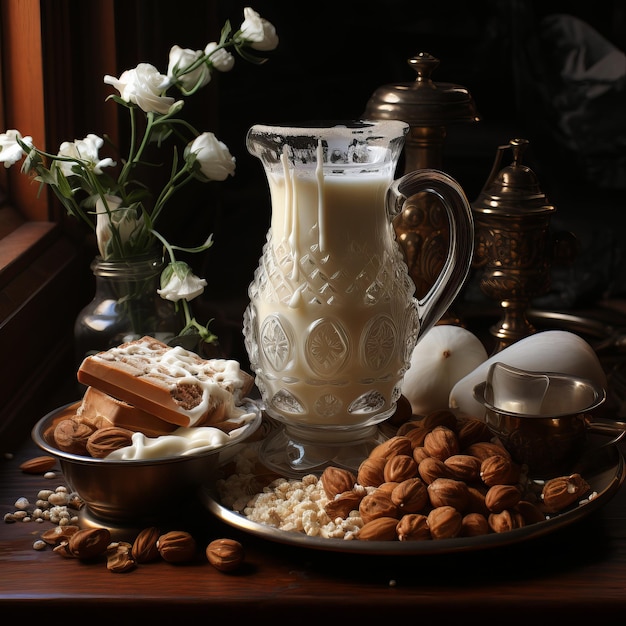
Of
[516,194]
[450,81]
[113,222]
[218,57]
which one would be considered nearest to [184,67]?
[218,57]

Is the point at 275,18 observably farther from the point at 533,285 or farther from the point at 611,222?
the point at 533,285

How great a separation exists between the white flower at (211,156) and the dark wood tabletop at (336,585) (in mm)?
351

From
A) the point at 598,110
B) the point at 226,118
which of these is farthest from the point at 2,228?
the point at 598,110

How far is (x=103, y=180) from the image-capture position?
0.87 meters

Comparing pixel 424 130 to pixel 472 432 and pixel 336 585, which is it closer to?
pixel 472 432

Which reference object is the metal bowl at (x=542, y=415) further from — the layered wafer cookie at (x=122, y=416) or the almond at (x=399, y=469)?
the layered wafer cookie at (x=122, y=416)

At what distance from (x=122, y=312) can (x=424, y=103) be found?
437 millimetres

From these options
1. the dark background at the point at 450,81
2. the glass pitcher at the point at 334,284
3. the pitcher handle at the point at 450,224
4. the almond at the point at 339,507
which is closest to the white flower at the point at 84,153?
the glass pitcher at the point at 334,284

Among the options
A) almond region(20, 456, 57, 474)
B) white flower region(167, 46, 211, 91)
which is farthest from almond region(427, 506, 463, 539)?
white flower region(167, 46, 211, 91)

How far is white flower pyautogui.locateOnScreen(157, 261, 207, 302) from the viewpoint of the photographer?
840 mm

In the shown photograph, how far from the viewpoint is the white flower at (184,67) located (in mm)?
880

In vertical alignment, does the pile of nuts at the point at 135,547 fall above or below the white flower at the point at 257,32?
below

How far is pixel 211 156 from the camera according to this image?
88 cm

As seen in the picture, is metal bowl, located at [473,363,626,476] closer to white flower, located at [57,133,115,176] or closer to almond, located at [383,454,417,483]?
almond, located at [383,454,417,483]
